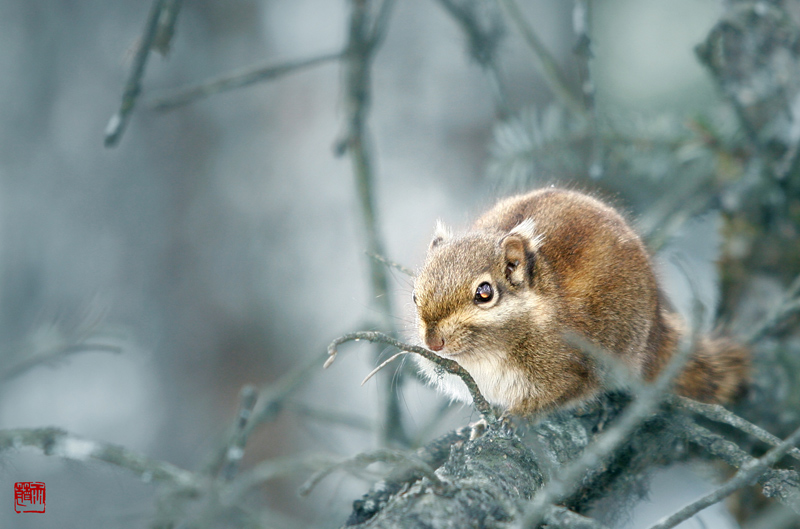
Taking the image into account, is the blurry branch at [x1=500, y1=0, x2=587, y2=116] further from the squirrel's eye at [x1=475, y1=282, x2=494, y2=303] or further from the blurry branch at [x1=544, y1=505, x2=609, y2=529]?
the blurry branch at [x1=544, y1=505, x2=609, y2=529]

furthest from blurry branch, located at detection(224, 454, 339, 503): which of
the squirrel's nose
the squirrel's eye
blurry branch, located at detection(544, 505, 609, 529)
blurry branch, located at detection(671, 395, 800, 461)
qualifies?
the squirrel's eye

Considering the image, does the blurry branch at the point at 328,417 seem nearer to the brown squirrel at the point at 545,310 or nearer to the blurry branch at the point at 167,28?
the brown squirrel at the point at 545,310

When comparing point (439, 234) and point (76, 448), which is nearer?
point (76, 448)

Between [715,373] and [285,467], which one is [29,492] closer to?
[285,467]

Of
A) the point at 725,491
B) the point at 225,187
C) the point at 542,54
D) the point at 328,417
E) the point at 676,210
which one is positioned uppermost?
the point at 225,187

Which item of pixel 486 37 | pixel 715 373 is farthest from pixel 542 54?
pixel 715 373

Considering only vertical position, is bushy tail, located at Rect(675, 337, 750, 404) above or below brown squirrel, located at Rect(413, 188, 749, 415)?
below

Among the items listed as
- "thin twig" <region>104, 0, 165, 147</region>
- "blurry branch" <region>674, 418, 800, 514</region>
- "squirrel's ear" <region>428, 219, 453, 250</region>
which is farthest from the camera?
"squirrel's ear" <region>428, 219, 453, 250</region>
